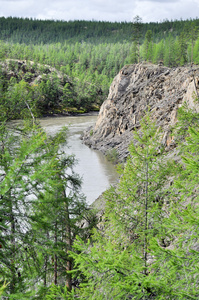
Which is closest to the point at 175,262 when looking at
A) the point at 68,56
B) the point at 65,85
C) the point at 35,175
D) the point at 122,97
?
the point at 35,175

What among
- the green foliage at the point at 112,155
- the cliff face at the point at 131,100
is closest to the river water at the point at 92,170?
the green foliage at the point at 112,155

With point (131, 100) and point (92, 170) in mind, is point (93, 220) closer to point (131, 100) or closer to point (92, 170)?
point (92, 170)

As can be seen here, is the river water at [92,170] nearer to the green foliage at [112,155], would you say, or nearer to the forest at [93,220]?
the green foliage at [112,155]

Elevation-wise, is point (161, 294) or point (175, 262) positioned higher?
point (175, 262)

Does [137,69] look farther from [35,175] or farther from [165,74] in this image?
[35,175]

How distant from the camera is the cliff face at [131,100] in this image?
4241cm

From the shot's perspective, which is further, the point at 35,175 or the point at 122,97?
the point at 122,97

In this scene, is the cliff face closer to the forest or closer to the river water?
the river water

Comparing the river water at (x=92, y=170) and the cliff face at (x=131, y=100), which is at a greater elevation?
the cliff face at (x=131, y=100)

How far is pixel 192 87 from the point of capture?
30.5m

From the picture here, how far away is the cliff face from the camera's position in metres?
42.4

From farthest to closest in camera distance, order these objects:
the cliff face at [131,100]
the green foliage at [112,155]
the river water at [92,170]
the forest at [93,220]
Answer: the cliff face at [131,100] → the green foliage at [112,155] → the river water at [92,170] → the forest at [93,220]

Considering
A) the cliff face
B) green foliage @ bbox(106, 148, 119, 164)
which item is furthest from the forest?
the cliff face

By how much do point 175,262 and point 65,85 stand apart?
314 ft
